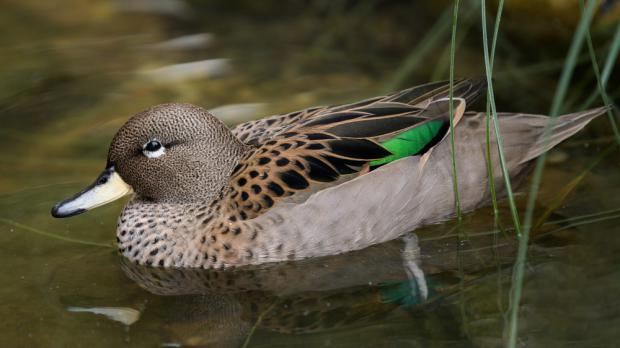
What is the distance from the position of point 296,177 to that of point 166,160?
81 cm

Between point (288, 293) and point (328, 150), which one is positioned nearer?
point (288, 293)

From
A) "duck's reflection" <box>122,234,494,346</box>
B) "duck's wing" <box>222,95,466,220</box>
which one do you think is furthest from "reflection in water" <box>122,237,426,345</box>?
"duck's wing" <box>222,95,466,220</box>

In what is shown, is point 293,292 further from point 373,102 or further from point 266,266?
point 373,102

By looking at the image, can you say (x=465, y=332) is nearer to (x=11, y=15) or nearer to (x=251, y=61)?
(x=251, y=61)

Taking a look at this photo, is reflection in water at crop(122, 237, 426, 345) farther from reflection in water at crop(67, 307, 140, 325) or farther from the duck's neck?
reflection in water at crop(67, 307, 140, 325)

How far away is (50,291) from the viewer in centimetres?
522

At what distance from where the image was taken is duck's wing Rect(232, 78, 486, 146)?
5.71m

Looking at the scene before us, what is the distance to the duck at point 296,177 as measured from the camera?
5.36 meters

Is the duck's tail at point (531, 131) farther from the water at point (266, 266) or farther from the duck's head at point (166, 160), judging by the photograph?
the duck's head at point (166, 160)

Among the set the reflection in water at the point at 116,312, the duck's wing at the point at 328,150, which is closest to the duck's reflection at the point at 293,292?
the reflection in water at the point at 116,312

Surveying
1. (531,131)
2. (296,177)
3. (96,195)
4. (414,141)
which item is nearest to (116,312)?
(96,195)

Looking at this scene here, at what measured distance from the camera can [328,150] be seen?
538cm

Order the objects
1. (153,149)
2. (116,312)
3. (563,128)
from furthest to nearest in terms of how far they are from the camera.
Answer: (563,128), (153,149), (116,312)

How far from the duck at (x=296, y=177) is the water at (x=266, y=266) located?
159 millimetres
